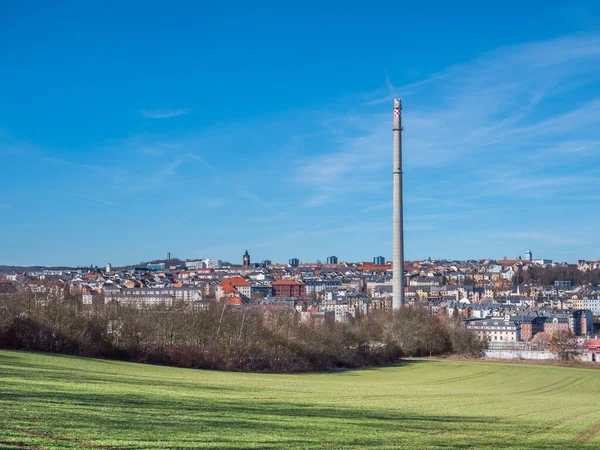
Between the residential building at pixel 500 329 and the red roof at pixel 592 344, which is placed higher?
the residential building at pixel 500 329

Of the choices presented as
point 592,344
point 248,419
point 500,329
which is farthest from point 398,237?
point 248,419

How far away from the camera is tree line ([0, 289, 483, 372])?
4369cm

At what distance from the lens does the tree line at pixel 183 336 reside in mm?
43688

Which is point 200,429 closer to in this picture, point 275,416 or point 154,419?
point 154,419

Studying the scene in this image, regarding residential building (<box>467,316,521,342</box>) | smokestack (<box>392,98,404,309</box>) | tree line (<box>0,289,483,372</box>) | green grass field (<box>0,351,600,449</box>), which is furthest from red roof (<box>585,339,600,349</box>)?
green grass field (<box>0,351,600,449</box>)

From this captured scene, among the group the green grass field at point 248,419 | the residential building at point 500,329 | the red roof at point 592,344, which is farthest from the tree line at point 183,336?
the residential building at point 500,329

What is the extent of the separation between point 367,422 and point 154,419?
17.4ft

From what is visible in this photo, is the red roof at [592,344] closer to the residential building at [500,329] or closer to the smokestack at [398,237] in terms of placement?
the residential building at [500,329]

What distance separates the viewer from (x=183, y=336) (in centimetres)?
5097

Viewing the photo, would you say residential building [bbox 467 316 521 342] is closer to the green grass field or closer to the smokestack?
the smokestack

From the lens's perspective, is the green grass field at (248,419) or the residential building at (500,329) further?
the residential building at (500,329)

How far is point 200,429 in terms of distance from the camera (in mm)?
14000

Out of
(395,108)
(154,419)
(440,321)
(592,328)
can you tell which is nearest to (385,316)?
(440,321)

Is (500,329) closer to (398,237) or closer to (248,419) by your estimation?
(398,237)
